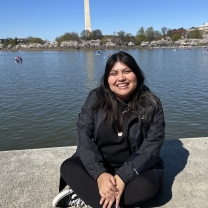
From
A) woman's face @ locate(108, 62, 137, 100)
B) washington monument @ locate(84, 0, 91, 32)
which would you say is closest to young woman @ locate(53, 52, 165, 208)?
woman's face @ locate(108, 62, 137, 100)

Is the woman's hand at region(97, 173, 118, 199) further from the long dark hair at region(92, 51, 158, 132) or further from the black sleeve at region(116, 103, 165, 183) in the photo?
the long dark hair at region(92, 51, 158, 132)

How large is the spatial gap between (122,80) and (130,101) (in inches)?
9.3

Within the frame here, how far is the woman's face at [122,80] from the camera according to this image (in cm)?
213

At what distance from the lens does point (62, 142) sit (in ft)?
19.6

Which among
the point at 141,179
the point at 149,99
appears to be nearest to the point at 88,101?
the point at 149,99

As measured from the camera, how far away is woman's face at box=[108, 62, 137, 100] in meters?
2.13

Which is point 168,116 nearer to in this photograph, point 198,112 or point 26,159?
point 198,112

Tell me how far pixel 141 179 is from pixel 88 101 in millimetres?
875

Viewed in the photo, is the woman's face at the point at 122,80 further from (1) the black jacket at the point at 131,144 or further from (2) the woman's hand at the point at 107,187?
(2) the woman's hand at the point at 107,187

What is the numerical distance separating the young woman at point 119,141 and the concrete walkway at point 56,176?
24cm

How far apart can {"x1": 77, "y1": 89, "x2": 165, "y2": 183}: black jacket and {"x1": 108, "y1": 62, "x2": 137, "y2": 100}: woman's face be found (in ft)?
0.74

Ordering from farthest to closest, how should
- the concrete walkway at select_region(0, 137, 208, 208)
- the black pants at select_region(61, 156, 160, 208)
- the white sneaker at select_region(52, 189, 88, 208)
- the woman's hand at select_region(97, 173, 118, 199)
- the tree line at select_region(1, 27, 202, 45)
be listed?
the tree line at select_region(1, 27, 202, 45) < the concrete walkway at select_region(0, 137, 208, 208) < the white sneaker at select_region(52, 189, 88, 208) < the black pants at select_region(61, 156, 160, 208) < the woman's hand at select_region(97, 173, 118, 199)

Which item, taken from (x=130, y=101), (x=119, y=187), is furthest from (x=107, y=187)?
(x=130, y=101)

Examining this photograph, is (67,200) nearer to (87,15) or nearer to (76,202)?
(76,202)
